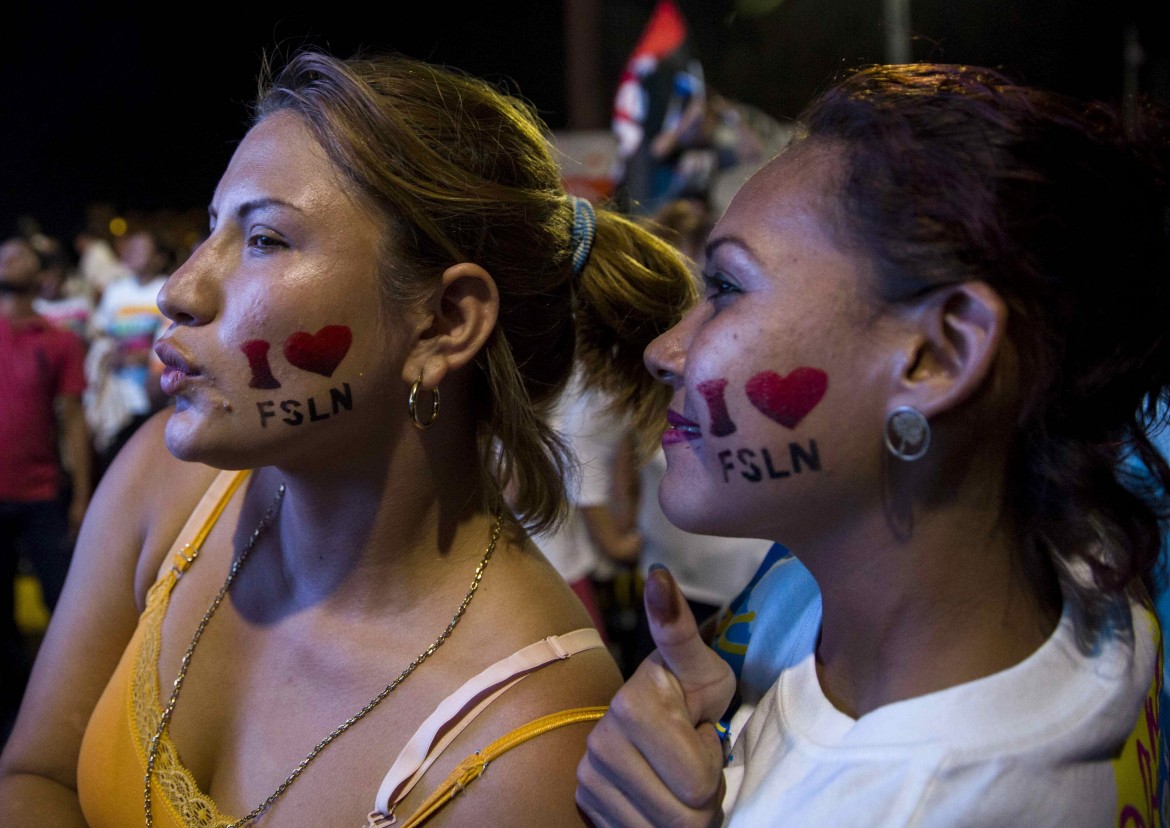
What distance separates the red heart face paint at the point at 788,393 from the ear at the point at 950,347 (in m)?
0.08

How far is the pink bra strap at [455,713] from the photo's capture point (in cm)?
129

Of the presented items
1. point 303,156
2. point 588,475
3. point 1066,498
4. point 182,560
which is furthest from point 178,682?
point 588,475

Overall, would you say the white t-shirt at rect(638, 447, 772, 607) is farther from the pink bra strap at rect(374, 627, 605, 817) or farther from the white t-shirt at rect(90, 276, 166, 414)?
the white t-shirt at rect(90, 276, 166, 414)

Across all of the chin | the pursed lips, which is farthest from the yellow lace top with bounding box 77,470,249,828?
the pursed lips

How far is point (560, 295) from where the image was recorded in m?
1.67

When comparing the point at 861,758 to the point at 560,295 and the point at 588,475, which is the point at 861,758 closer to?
the point at 560,295

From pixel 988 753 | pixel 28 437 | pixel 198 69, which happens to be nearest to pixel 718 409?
pixel 988 753

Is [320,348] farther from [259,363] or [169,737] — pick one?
[169,737]

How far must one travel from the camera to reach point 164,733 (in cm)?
147

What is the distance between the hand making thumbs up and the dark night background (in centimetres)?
483

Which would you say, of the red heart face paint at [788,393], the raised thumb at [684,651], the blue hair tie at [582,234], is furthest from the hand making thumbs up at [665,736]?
the blue hair tie at [582,234]

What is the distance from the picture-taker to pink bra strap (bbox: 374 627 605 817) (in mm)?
1291

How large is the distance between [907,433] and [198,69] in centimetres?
915

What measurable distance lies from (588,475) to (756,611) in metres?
1.95
